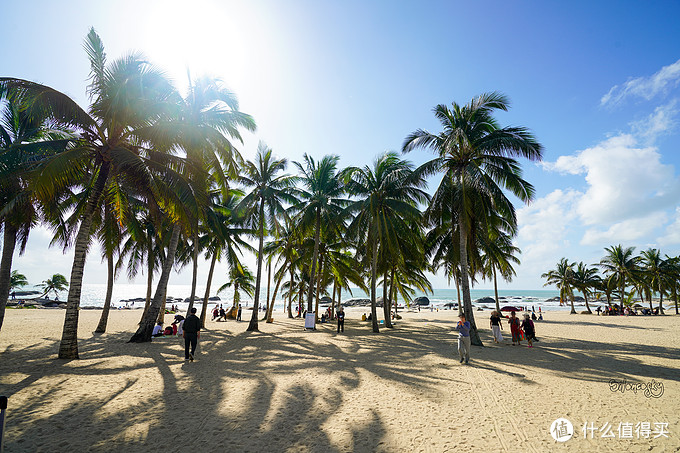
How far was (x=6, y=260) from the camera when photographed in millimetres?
11828

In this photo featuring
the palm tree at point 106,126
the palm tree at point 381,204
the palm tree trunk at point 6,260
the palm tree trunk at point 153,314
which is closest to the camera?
the palm tree at point 106,126

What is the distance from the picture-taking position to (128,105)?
956 centimetres

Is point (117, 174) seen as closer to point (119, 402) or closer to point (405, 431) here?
point (119, 402)

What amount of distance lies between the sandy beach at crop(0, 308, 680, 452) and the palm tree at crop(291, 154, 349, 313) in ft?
37.5

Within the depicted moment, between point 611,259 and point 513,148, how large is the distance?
137 ft

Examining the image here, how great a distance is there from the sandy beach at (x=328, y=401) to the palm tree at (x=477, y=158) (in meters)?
6.17

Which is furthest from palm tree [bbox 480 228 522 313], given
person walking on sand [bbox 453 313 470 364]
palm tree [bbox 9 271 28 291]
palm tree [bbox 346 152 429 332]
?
palm tree [bbox 9 271 28 291]

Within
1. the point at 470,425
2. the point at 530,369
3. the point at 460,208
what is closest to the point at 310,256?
the point at 460,208

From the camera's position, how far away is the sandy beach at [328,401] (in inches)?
185

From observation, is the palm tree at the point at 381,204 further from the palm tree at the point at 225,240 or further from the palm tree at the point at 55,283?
the palm tree at the point at 55,283

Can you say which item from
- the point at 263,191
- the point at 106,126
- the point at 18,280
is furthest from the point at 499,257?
the point at 18,280

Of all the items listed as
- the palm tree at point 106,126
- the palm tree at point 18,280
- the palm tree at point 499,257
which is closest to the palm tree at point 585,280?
the palm tree at point 499,257

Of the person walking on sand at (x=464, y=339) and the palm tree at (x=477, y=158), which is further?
the palm tree at (x=477, y=158)

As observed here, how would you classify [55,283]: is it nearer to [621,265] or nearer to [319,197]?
[319,197]
